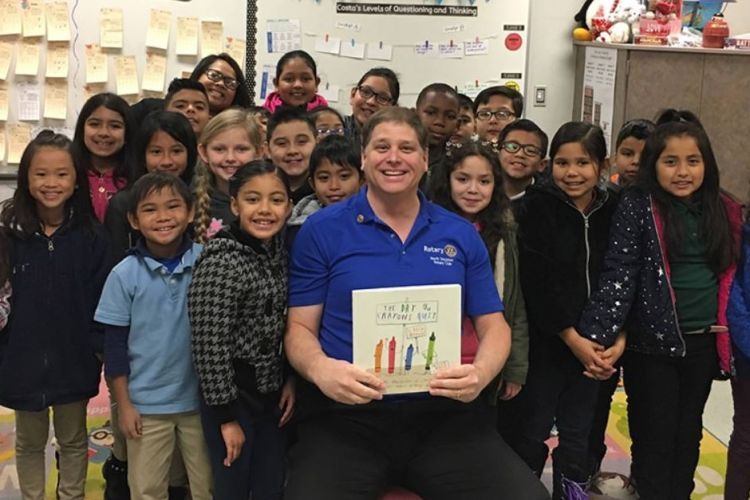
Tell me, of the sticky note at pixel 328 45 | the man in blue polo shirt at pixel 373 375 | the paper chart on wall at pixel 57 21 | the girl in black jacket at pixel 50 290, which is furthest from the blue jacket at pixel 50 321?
the sticky note at pixel 328 45

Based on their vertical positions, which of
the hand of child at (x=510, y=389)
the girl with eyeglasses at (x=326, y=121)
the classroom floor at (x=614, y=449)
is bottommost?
the classroom floor at (x=614, y=449)

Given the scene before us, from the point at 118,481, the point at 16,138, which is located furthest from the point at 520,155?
the point at 16,138

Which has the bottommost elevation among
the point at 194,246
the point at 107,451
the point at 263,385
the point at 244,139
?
the point at 107,451

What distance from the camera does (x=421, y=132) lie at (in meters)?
2.02

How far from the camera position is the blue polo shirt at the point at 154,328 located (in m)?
2.03

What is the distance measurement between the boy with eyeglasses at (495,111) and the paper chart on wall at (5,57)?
8.67ft

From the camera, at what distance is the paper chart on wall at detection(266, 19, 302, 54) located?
4.46 metres

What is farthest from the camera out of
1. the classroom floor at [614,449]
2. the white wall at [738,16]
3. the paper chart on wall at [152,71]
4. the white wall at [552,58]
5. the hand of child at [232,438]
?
the white wall at [738,16]

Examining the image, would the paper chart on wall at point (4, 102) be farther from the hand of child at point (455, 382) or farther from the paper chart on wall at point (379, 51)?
the hand of child at point (455, 382)

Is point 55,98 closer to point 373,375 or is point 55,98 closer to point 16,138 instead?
point 16,138

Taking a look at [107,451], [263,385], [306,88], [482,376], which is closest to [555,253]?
[482,376]

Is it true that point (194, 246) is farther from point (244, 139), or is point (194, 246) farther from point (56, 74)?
point (56, 74)

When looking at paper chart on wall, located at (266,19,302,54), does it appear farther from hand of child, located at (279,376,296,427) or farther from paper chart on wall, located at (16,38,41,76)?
hand of child, located at (279,376,296,427)

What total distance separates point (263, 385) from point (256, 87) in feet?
9.57
